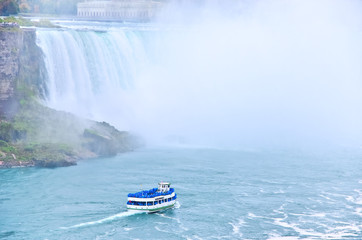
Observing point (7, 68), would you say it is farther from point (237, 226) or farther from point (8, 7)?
point (8, 7)

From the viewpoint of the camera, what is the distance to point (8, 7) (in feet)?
249

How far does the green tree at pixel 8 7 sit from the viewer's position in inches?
2963

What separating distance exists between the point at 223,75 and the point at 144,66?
1040 centimetres

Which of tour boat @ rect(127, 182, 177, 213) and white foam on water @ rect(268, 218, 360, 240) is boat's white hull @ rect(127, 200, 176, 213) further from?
white foam on water @ rect(268, 218, 360, 240)

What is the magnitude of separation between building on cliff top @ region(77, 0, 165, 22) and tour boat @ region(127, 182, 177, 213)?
53.3 m

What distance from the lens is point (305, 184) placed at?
145ft

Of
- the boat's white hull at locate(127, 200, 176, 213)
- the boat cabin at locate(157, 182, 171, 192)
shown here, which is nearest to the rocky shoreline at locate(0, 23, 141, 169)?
the boat cabin at locate(157, 182, 171, 192)

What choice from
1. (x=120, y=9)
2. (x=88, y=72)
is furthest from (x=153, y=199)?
(x=120, y=9)

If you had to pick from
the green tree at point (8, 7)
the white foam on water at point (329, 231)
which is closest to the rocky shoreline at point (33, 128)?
the white foam on water at point (329, 231)

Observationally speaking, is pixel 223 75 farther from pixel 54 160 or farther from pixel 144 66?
pixel 54 160

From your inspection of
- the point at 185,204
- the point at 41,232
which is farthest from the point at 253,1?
the point at 41,232

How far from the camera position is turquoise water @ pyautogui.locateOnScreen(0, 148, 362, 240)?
35.6 m

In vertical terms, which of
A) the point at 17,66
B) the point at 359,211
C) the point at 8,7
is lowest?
the point at 359,211

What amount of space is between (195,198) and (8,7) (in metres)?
41.5
